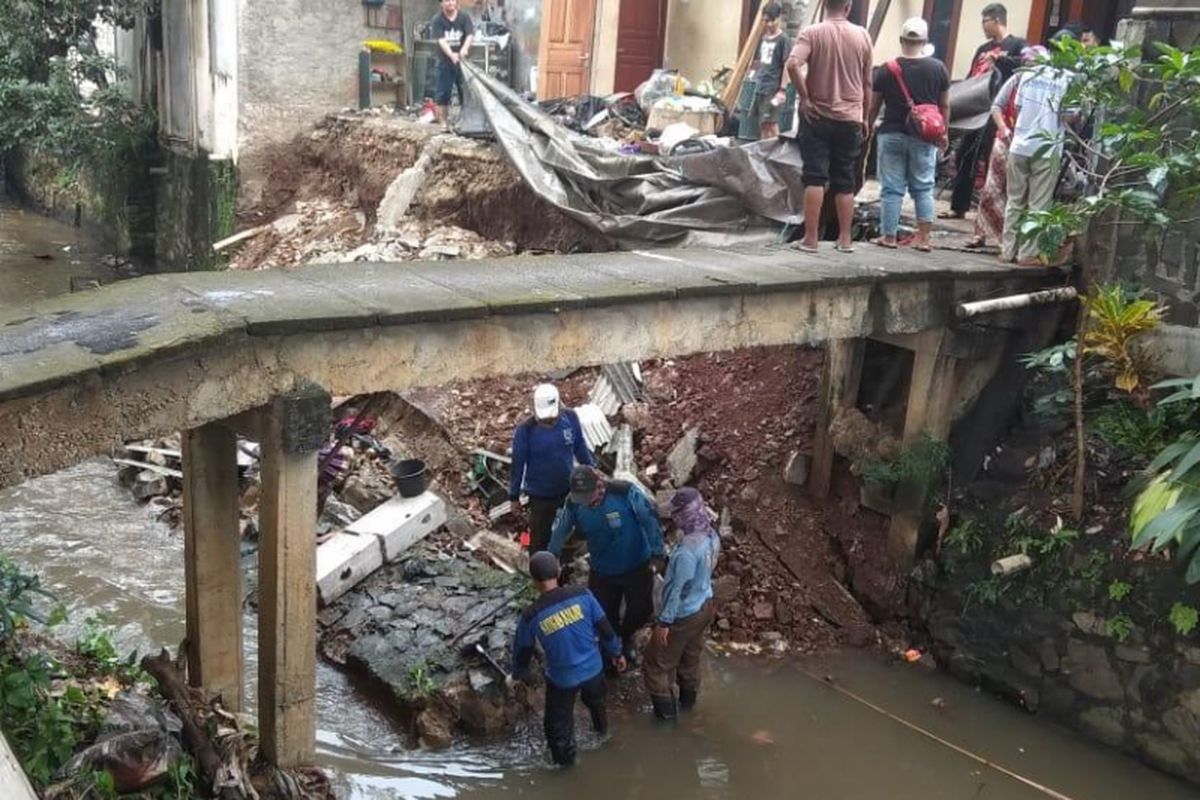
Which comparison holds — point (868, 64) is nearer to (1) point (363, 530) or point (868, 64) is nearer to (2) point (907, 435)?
(2) point (907, 435)

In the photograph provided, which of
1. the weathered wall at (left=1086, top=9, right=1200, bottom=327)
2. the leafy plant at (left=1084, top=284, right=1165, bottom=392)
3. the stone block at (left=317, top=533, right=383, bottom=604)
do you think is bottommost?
the stone block at (left=317, top=533, right=383, bottom=604)

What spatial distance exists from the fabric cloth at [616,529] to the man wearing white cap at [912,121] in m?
3.42

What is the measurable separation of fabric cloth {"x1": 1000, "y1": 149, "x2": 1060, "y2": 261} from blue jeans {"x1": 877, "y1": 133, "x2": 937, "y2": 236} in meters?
0.61

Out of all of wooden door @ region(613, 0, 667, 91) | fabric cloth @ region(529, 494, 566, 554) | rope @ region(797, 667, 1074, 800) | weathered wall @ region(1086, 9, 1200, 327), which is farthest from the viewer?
wooden door @ region(613, 0, 667, 91)

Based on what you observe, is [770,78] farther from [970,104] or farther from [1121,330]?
[1121,330]

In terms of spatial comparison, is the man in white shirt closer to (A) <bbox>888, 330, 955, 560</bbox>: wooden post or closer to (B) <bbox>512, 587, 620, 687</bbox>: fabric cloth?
(A) <bbox>888, 330, 955, 560</bbox>: wooden post

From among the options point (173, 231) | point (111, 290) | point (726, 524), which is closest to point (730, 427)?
point (726, 524)

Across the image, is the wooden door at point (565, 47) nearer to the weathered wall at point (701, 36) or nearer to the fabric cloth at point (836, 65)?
the weathered wall at point (701, 36)

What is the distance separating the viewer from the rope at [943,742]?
6.92m

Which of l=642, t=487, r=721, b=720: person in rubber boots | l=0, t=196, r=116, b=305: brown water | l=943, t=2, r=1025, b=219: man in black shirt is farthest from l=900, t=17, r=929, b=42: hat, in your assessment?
l=0, t=196, r=116, b=305: brown water

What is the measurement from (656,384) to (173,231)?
11051mm

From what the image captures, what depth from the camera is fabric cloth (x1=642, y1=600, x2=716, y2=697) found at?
282 inches

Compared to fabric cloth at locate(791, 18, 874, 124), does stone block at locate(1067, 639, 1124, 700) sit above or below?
below

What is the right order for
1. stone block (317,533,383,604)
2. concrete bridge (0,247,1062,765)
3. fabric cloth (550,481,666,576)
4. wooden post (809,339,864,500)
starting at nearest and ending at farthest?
concrete bridge (0,247,1062,765) < fabric cloth (550,481,666,576) < stone block (317,533,383,604) < wooden post (809,339,864,500)
